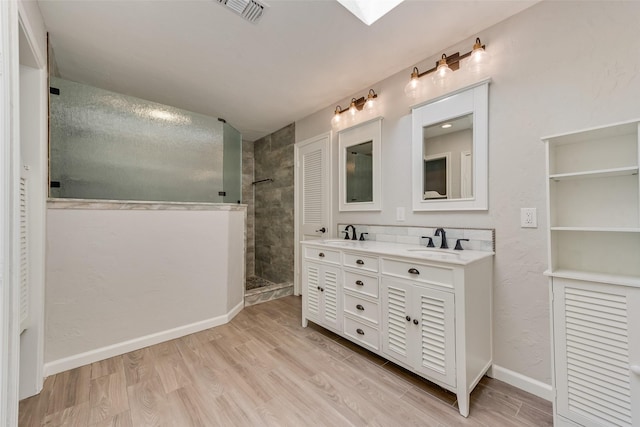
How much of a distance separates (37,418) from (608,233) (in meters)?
3.08

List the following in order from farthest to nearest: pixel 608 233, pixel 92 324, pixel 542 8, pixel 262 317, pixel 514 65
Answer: pixel 262 317 → pixel 92 324 → pixel 514 65 → pixel 542 8 → pixel 608 233

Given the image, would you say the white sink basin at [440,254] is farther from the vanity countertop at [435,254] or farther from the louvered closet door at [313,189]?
the louvered closet door at [313,189]

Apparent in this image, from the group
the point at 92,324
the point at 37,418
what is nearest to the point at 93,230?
the point at 92,324

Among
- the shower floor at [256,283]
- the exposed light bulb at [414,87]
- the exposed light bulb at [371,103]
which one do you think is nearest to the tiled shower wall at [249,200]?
the shower floor at [256,283]

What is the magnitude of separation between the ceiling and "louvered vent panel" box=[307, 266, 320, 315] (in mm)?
1769

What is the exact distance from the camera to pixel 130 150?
219 centimetres

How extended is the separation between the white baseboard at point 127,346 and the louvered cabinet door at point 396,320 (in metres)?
1.60

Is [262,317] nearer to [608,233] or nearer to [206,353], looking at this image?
[206,353]

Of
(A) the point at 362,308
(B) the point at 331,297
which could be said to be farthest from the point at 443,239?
(B) the point at 331,297

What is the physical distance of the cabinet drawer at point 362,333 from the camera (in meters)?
1.80

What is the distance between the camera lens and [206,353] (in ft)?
6.51

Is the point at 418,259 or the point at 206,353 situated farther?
the point at 206,353

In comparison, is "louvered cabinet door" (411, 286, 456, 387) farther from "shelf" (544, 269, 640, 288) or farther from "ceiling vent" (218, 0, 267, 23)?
"ceiling vent" (218, 0, 267, 23)

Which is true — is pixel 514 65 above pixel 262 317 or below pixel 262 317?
above
